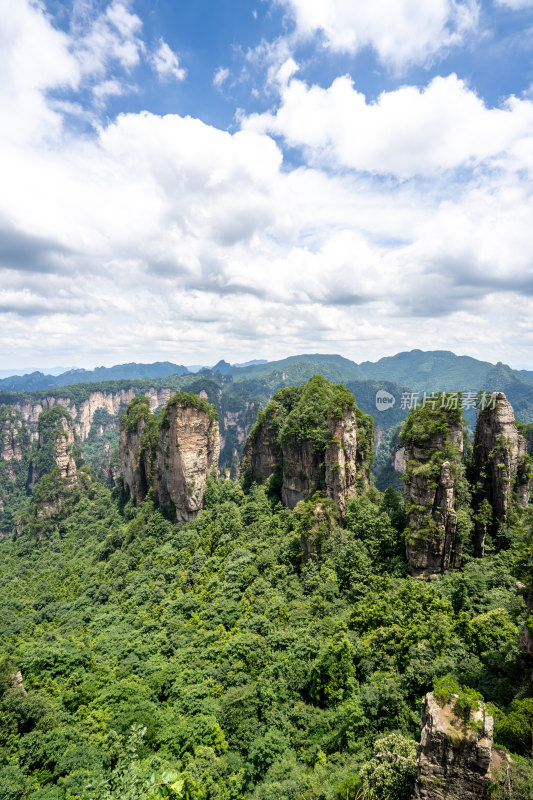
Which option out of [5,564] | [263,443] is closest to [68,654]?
[263,443]

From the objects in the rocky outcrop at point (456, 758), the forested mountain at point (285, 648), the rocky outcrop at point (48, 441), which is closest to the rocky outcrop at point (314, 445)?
the forested mountain at point (285, 648)

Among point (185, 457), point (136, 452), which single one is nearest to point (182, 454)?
point (185, 457)

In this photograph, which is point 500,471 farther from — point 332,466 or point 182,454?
point 182,454

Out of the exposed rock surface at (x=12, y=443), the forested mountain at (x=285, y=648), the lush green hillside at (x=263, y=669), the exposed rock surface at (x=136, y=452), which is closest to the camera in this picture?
the forested mountain at (x=285, y=648)

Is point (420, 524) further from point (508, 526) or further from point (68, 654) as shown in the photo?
point (68, 654)

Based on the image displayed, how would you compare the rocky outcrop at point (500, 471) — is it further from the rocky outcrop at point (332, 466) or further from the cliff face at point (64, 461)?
the cliff face at point (64, 461)
